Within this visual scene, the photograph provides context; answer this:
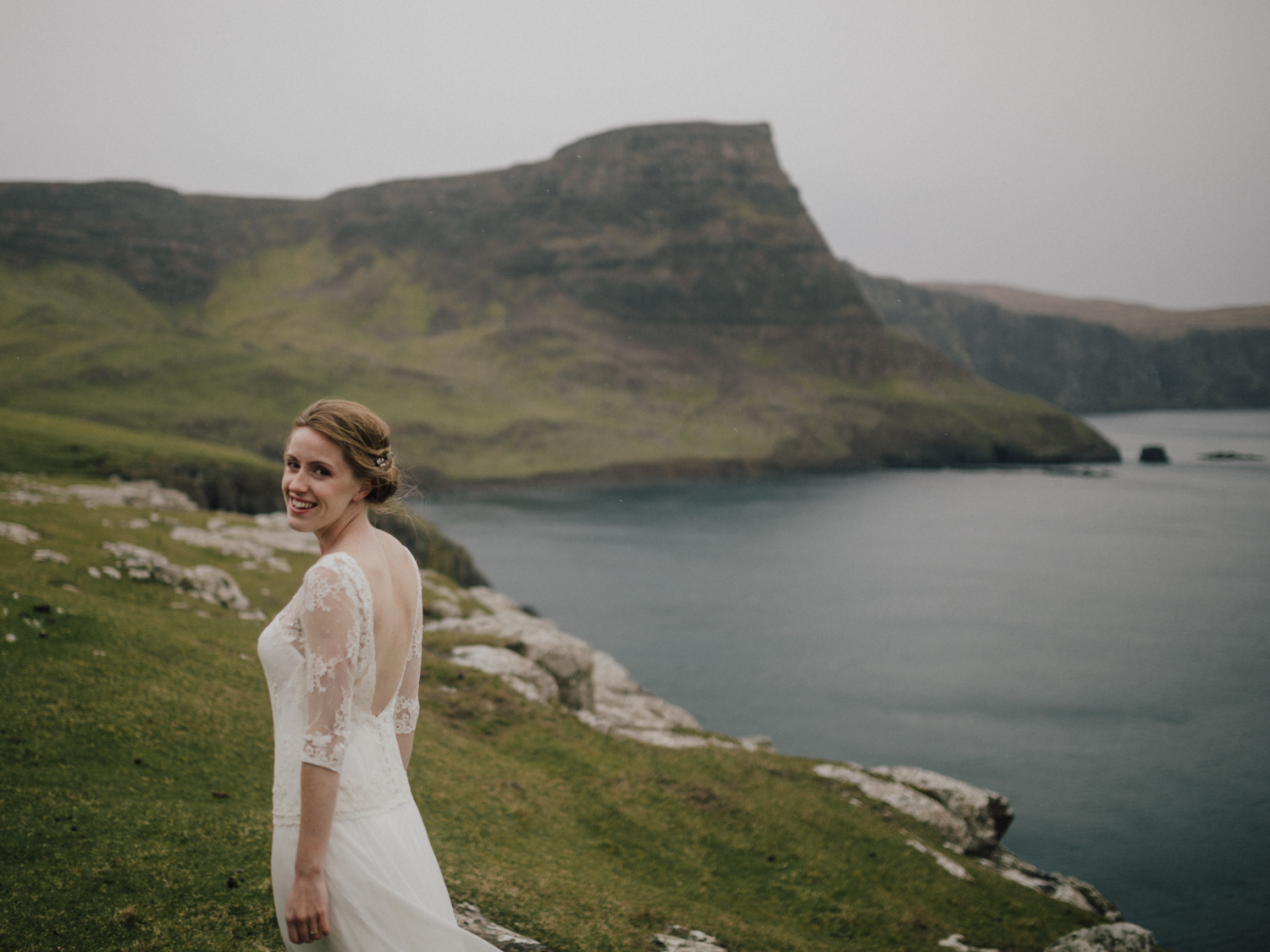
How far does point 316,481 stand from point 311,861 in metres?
2.11

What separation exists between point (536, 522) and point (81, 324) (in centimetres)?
13188

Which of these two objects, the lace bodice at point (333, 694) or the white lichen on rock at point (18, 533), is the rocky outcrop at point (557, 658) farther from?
the lace bodice at point (333, 694)

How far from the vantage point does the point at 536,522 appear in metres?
134

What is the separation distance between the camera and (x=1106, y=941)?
12578 mm

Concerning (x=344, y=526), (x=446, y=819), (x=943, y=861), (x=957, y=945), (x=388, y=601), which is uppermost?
(x=344, y=526)

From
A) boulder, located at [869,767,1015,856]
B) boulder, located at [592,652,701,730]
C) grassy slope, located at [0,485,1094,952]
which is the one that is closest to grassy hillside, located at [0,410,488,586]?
boulder, located at [592,652,701,730]

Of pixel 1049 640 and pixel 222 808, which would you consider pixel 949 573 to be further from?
pixel 222 808

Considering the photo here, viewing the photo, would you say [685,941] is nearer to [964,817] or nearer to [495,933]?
[495,933]

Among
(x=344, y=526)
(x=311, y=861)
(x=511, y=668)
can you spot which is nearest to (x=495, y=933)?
(x=311, y=861)

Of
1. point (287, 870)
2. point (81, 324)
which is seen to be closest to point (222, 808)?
point (287, 870)

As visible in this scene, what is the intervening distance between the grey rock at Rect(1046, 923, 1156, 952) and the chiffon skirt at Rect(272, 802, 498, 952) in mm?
12036

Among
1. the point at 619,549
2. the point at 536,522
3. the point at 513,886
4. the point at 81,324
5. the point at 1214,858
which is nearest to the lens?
the point at 513,886

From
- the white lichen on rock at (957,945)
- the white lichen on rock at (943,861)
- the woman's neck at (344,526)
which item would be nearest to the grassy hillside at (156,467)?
the white lichen on rock at (943,861)

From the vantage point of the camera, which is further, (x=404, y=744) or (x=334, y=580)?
(x=404, y=744)
